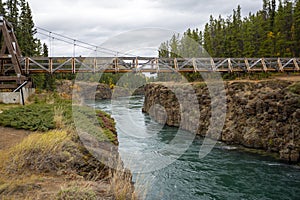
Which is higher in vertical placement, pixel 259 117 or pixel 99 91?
pixel 259 117

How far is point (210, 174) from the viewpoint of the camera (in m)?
12.9

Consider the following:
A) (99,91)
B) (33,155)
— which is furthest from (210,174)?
(99,91)

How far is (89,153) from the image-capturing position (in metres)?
7.65

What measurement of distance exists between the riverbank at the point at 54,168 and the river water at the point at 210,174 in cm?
165

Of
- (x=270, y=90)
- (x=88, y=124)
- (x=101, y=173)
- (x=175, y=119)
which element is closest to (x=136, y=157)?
(x=88, y=124)

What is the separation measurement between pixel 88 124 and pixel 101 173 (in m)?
3.81

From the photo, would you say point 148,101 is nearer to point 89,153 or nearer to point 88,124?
point 88,124

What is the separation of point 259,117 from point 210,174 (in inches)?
283

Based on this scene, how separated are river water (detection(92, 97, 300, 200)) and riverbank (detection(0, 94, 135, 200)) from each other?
1.65 metres

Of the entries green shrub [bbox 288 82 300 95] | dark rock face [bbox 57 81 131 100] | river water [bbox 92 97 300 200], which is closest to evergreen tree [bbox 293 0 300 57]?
green shrub [bbox 288 82 300 95]

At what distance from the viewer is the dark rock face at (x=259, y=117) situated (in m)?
15.2

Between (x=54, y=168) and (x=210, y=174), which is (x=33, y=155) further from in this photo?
(x=210, y=174)

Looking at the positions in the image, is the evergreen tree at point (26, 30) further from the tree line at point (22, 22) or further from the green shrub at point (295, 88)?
the green shrub at point (295, 88)

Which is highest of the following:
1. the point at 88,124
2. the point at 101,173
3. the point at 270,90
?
the point at 270,90
